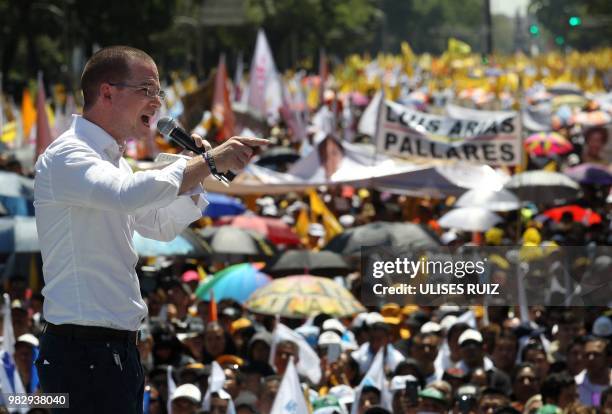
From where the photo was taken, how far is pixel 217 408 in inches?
332

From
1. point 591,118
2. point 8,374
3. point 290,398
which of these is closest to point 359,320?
point 8,374

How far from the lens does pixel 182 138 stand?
4.04 m

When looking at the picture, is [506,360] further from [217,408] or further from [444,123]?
[444,123]

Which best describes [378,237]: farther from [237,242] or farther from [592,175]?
[592,175]

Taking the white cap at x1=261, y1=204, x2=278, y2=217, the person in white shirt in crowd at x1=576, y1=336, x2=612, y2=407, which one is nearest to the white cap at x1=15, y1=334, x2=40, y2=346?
the person in white shirt in crowd at x1=576, y1=336, x2=612, y2=407

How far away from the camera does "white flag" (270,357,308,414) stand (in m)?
7.41

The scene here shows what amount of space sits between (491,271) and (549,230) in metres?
11.9

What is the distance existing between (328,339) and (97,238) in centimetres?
626

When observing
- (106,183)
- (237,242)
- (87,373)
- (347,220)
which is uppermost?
(106,183)

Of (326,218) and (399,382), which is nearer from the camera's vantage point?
(399,382)

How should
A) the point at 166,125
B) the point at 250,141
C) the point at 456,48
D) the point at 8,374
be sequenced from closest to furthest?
the point at 250,141 → the point at 166,125 → the point at 8,374 → the point at 456,48

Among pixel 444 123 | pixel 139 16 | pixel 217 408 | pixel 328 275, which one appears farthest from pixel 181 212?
pixel 139 16

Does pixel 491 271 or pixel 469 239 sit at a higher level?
pixel 491 271

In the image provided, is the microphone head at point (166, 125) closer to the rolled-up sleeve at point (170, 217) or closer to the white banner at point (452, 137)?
the rolled-up sleeve at point (170, 217)
